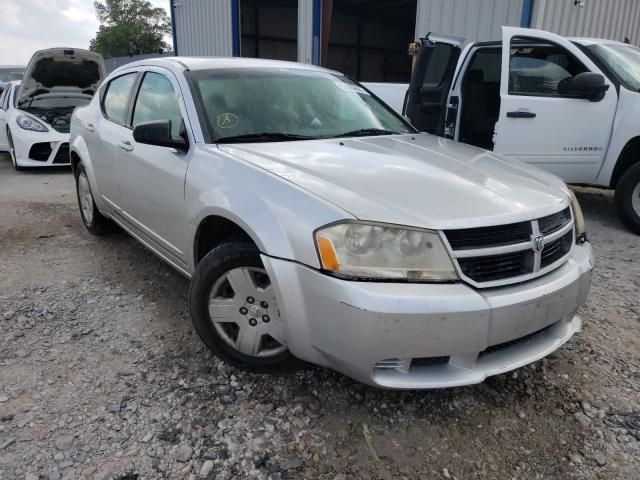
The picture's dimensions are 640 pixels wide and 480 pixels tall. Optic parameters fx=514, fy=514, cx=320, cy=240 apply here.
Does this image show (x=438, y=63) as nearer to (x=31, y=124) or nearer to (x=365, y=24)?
(x=31, y=124)

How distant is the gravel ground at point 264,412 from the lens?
6.56 ft

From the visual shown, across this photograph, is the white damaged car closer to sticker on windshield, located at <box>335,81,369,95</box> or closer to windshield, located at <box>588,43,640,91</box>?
sticker on windshield, located at <box>335,81,369,95</box>

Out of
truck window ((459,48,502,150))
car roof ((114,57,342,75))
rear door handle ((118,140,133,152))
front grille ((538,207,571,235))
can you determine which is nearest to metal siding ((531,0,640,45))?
truck window ((459,48,502,150))

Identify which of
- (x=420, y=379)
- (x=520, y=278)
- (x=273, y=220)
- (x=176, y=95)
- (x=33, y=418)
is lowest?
(x=33, y=418)

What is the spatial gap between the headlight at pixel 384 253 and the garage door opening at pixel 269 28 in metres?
17.6

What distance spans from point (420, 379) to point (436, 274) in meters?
0.42

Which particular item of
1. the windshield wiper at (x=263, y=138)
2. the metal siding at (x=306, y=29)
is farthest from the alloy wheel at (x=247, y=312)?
the metal siding at (x=306, y=29)

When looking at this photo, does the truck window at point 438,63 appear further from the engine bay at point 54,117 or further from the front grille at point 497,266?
the engine bay at point 54,117

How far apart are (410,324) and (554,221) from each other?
0.94 metres

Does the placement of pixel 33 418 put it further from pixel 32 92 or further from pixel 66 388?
pixel 32 92

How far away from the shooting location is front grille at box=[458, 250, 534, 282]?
2.00m

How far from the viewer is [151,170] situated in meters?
3.11

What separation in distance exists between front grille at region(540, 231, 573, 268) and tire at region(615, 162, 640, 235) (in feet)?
9.69

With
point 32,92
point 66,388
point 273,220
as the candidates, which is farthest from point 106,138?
point 32,92
